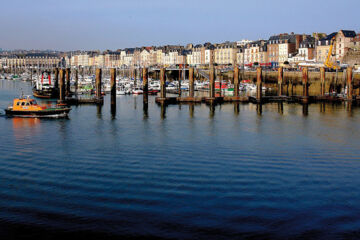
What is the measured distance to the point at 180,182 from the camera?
21484 millimetres

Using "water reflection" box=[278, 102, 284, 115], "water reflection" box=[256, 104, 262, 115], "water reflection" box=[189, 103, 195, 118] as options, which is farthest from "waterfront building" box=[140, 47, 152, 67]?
"water reflection" box=[256, 104, 262, 115]

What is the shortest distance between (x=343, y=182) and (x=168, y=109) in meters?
34.4

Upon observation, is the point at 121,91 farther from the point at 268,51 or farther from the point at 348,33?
the point at 268,51

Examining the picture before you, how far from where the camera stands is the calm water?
53.5 ft

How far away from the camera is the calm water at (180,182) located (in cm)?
1630

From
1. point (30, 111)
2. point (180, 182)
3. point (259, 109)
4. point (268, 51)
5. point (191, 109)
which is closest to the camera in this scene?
point (180, 182)

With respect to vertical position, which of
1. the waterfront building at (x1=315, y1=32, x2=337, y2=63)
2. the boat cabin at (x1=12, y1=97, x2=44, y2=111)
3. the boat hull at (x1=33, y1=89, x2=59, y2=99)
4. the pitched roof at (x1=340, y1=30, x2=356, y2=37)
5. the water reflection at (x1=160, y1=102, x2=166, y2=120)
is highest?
the pitched roof at (x1=340, y1=30, x2=356, y2=37)

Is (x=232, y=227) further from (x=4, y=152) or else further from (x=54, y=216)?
(x=4, y=152)

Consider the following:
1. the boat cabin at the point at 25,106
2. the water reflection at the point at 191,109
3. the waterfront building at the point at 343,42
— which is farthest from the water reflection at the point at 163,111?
the waterfront building at the point at 343,42

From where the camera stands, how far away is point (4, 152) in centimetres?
2850

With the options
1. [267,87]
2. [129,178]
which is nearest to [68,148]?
[129,178]

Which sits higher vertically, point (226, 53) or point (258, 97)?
point (226, 53)

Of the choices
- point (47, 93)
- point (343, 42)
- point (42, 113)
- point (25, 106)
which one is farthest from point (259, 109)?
point (343, 42)

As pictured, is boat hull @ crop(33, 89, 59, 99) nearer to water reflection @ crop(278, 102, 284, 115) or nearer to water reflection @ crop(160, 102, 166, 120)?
water reflection @ crop(160, 102, 166, 120)
